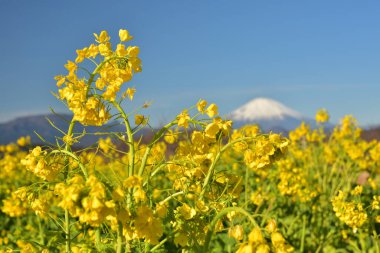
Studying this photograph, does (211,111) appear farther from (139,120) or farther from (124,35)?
(124,35)

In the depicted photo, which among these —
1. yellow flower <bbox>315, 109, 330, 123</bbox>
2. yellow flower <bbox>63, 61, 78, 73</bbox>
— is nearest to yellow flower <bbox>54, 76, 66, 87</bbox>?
yellow flower <bbox>63, 61, 78, 73</bbox>

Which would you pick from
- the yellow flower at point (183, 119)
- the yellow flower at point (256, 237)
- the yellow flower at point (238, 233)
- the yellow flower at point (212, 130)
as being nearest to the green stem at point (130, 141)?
the yellow flower at point (183, 119)

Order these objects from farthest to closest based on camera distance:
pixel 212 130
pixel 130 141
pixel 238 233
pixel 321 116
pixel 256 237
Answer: pixel 321 116 < pixel 212 130 < pixel 130 141 < pixel 238 233 < pixel 256 237

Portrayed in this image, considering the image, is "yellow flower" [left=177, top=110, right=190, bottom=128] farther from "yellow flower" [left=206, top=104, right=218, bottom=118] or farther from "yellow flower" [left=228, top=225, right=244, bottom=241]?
"yellow flower" [left=228, top=225, right=244, bottom=241]

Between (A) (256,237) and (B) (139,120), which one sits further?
(B) (139,120)

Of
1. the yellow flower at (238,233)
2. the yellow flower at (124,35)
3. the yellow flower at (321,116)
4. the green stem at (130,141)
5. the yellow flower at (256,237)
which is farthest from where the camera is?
the yellow flower at (321,116)

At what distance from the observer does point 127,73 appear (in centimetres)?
246

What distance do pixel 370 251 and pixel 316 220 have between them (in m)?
0.91

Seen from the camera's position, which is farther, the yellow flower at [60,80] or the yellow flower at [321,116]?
the yellow flower at [321,116]

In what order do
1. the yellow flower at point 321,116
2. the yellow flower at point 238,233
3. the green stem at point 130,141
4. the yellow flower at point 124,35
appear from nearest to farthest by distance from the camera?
the yellow flower at point 238,233 < the green stem at point 130,141 < the yellow flower at point 124,35 < the yellow flower at point 321,116

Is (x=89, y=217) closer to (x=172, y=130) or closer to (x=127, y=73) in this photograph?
(x=127, y=73)

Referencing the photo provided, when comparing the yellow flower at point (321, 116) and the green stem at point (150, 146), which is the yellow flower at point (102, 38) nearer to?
the green stem at point (150, 146)

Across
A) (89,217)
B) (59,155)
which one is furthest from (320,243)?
(89,217)

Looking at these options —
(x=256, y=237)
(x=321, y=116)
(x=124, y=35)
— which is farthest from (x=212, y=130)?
(x=321, y=116)
